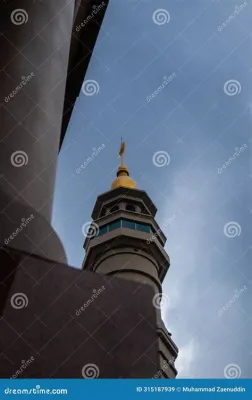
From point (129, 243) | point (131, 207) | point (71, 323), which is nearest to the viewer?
point (71, 323)

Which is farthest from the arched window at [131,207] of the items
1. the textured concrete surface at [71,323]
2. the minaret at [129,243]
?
the textured concrete surface at [71,323]

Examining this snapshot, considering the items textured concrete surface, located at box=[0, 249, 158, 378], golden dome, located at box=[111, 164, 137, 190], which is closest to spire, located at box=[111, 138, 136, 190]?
golden dome, located at box=[111, 164, 137, 190]

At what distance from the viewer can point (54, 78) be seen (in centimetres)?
459

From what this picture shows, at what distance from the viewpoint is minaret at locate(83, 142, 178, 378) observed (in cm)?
2098

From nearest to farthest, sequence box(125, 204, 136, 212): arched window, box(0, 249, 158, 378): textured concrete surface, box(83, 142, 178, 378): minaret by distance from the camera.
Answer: box(0, 249, 158, 378): textured concrete surface < box(83, 142, 178, 378): minaret < box(125, 204, 136, 212): arched window

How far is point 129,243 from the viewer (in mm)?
22062

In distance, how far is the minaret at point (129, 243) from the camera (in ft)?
68.8

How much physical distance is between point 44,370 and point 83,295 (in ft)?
1.43

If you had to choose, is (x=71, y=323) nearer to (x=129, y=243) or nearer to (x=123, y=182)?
(x=129, y=243)

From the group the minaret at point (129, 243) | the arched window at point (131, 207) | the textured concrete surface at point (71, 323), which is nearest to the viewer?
the textured concrete surface at point (71, 323)

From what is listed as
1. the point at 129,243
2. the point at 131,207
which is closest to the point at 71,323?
the point at 129,243

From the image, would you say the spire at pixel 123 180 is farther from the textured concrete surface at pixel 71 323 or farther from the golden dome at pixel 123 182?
the textured concrete surface at pixel 71 323

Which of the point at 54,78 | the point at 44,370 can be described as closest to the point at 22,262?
the point at 44,370

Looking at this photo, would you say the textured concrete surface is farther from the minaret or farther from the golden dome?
the golden dome
